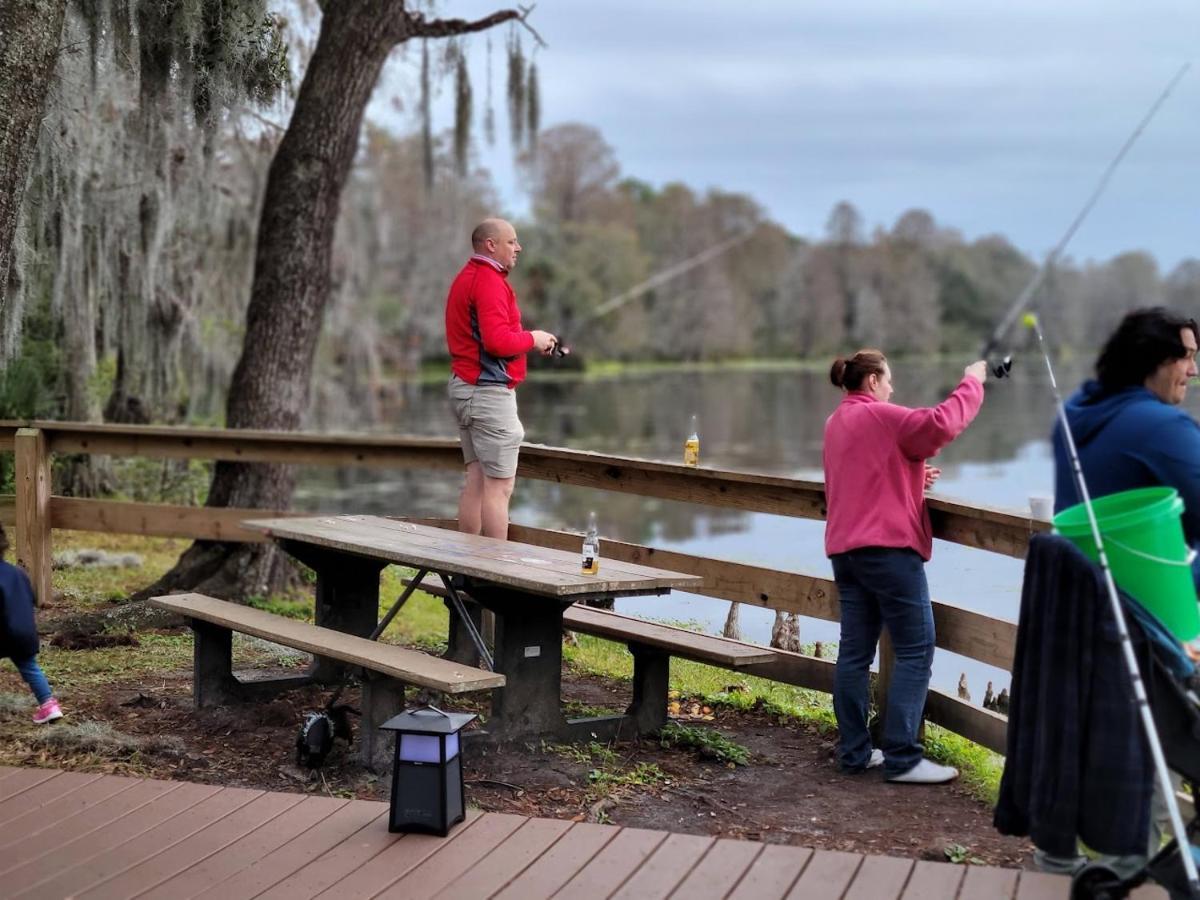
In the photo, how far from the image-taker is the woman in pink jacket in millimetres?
4352

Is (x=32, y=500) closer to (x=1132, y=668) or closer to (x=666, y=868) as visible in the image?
(x=666, y=868)

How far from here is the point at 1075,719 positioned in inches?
121

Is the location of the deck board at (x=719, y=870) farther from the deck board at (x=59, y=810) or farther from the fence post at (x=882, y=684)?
the deck board at (x=59, y=810)

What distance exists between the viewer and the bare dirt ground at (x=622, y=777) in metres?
3.96

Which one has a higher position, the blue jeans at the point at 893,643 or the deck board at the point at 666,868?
the blue jeans at the point at 893,643

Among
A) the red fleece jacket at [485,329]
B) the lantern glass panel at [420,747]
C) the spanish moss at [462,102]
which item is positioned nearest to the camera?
the lantern glass panel at [420,747]

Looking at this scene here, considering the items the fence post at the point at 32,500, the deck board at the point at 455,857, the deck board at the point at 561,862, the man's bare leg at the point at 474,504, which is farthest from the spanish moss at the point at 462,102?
the deck board at the point at 561,862

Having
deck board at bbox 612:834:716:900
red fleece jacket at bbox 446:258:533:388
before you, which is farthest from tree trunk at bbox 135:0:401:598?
deck board at bbox 612:834:716:900

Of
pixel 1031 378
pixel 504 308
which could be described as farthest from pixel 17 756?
pixel 1031 378

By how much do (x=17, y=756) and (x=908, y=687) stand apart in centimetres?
294

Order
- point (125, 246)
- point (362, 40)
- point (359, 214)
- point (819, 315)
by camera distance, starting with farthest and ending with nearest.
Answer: point (819, 315) < point (359, 214) < point (125, 246) < point (362, 40)

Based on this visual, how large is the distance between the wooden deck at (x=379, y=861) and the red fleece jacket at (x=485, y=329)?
6.90ft

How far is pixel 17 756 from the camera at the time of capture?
175 inches

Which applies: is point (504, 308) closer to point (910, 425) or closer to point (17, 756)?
point (910, 425)
